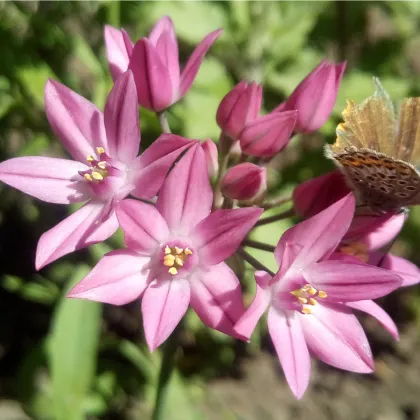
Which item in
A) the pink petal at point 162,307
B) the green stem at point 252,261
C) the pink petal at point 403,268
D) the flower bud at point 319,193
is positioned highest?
the flower bud at point 319,193

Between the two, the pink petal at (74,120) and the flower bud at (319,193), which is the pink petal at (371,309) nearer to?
the flower bud at (319,193)

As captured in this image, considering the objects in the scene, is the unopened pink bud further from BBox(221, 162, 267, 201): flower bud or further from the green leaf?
the green leaf

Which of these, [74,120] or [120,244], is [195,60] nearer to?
[74,120]

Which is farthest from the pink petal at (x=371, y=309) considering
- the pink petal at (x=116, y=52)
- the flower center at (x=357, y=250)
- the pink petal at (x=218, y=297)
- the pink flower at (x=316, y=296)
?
the pink petal at (x=116, y=52)

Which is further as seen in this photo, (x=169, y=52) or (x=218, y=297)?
(x=169, y=52)

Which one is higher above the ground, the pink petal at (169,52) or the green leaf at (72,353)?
the pink petal at (169,52)

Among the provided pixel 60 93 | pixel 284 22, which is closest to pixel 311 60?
pixel 284 22

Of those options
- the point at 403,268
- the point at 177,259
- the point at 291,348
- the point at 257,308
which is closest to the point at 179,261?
the point at 177,259

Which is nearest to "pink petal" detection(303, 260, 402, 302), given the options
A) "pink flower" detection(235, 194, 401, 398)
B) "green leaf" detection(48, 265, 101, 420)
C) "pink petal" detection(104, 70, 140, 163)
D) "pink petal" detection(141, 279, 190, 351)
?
"pink flower" detection(235, 194, 401, 398)
